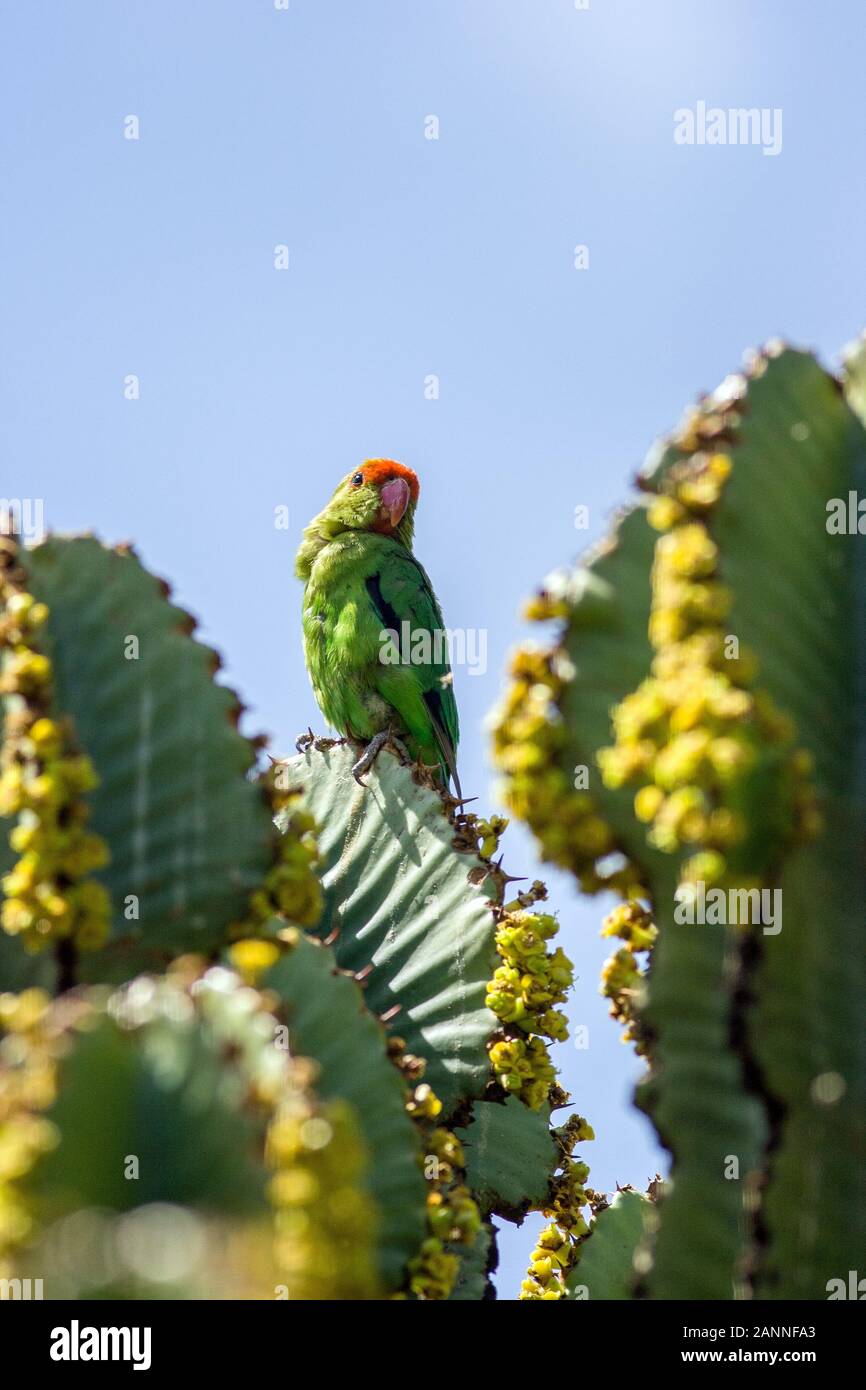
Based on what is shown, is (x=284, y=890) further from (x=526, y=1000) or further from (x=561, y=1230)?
(x=561, y=1230)

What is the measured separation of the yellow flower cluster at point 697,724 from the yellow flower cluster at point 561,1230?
1986mm

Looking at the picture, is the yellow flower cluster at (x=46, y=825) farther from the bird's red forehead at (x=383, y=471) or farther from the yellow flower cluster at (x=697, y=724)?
the bird's red forehead at (x=383, y=471)

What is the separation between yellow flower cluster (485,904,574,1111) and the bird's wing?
367 cm

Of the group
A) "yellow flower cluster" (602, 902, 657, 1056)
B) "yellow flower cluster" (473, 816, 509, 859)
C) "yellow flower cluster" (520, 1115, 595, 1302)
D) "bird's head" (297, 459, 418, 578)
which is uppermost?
"bird's head" (297, 459, 418, 578)

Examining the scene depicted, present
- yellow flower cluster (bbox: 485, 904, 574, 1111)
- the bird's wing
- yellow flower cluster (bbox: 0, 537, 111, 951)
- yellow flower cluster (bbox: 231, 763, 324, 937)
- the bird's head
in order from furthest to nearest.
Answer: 1. the bird's head
2. the bird's wing
3. yellow flower cluster (bbox: 485, 904, 574, 1111)
4. yellow flower cluster (bbox: 231, 763, 324, 937)
5. yellow flower cluster (bbox: 0, 537, 111, 951)

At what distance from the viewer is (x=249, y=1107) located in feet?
6.19

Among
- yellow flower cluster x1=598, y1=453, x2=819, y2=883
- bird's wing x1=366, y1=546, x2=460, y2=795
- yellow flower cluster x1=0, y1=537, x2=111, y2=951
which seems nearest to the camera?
yellow flower cluster x1=598, y1=453, x2=819, y2=883

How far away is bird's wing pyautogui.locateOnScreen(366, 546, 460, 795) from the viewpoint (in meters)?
7.14

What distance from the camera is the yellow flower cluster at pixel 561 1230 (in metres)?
3.82

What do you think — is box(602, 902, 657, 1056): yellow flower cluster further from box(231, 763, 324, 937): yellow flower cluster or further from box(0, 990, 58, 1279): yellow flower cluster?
box(0, 990, 58, 1279): yellow flower cluster

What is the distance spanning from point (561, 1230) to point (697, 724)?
2.30 m

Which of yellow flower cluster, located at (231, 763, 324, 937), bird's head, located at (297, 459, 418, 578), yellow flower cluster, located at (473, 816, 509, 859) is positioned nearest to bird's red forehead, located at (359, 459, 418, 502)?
bird's head, located at (297, 459, 418, 578)
